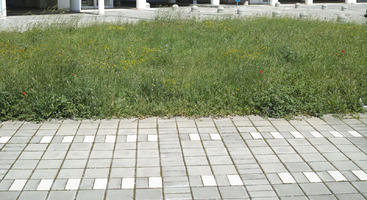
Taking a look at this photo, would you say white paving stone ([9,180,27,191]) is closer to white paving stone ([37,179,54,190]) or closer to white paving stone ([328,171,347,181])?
white paving stone ([37,179,54,190])

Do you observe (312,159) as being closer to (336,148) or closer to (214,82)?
(336,148)

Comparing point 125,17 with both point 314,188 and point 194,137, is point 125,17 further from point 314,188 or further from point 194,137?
point 314,188

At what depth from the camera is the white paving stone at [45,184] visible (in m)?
4.24

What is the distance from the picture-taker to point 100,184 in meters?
4.34

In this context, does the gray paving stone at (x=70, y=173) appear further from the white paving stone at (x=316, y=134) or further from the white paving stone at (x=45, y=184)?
the white paving stone at (x=316, y=134)

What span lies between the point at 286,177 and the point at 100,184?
2.00m

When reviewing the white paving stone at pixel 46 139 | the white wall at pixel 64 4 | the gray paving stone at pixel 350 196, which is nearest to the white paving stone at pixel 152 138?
the white paving stone at pixel 46 139

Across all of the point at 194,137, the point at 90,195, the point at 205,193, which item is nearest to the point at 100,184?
the point at 90,195

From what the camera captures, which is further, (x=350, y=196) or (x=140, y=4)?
(x=140, y=4)

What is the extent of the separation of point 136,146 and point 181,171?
0.88 meters

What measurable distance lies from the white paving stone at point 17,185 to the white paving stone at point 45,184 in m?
0.17

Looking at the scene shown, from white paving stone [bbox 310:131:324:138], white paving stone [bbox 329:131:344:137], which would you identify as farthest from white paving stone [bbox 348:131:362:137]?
white paving stone [bbox 310:131:324:138]

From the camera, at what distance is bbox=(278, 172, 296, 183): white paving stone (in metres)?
4.48

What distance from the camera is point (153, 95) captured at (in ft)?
22.4
